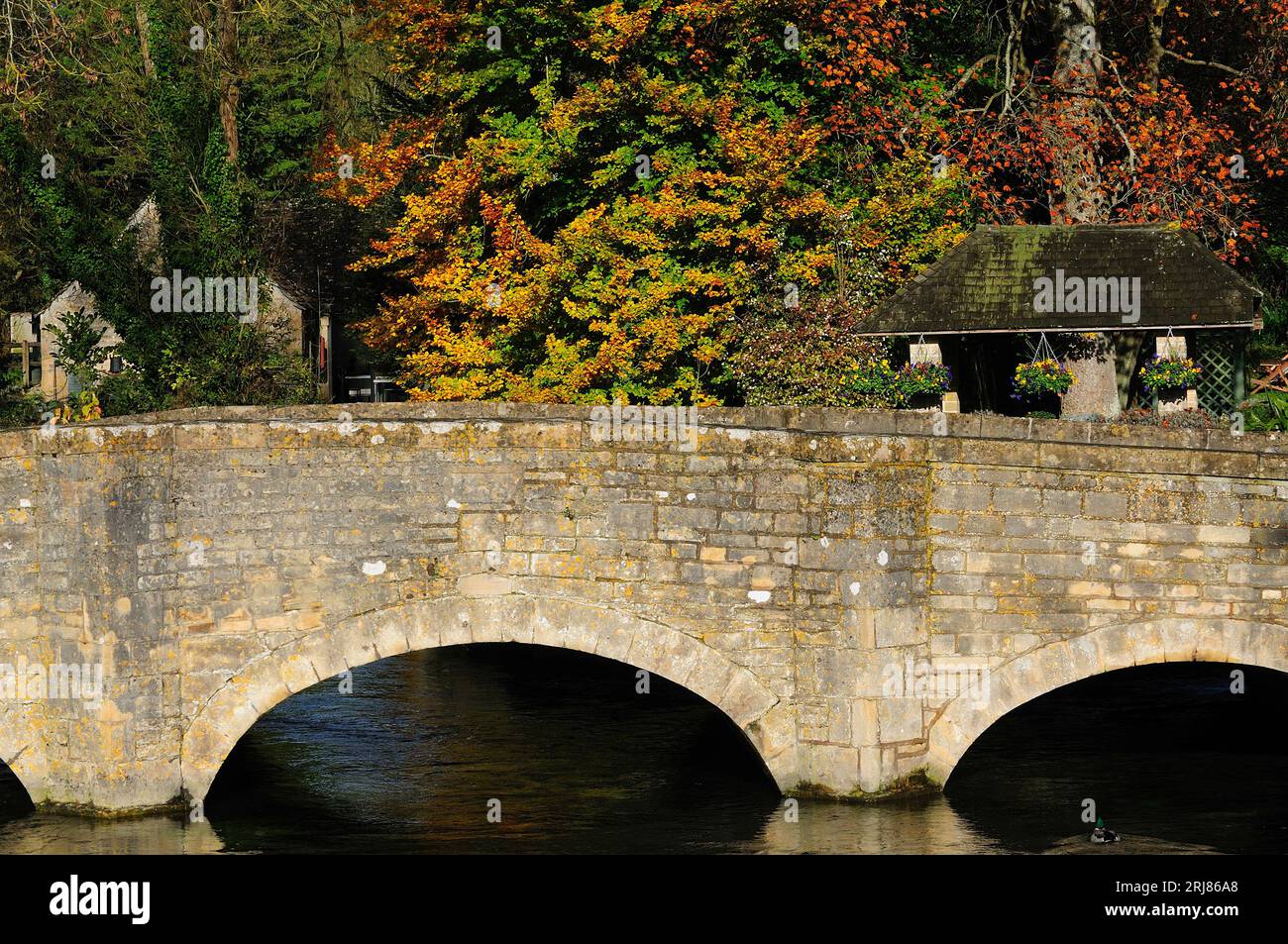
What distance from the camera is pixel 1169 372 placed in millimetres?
16969

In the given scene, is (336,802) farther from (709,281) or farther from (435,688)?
(709,281)

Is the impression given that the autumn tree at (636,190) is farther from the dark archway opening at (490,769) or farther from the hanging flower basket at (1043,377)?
the dark archway opening at (490,769)

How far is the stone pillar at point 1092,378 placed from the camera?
18.1m

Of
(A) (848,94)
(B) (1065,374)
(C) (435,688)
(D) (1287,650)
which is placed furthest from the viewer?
(A) (848,94)

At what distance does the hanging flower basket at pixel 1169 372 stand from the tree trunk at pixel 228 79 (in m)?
14.4

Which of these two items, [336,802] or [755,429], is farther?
[336,802]

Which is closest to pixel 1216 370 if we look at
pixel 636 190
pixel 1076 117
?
pixel 1076 117

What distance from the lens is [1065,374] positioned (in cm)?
1753

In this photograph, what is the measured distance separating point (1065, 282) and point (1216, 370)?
2.31 m

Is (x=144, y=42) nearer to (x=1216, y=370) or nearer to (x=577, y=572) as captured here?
(x=1216, y=370)

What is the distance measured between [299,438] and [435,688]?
23.0 feet

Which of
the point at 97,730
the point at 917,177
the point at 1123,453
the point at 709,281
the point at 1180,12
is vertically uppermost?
the point at 1180,12

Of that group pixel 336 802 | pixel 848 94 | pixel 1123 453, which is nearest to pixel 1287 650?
pixel 1123 453

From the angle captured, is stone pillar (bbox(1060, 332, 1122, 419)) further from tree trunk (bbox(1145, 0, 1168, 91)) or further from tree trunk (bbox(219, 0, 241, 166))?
tree trunk (bbox(219, 0, 241, 166))
